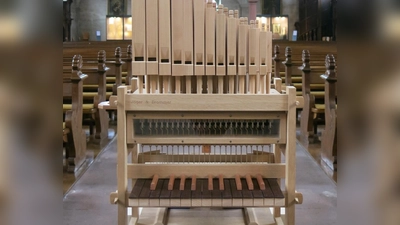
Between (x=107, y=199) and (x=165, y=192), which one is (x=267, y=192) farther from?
(x=107, y=199)

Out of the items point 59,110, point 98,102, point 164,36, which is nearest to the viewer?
point 59,110

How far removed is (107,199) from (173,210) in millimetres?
795

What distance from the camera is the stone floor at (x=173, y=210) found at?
2.84 metres

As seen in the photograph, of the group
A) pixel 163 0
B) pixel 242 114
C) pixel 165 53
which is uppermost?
pixel 163 0

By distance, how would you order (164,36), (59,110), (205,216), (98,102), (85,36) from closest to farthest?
1. (59,110)
2. (164,36)
3. (205,216)
4. (98,102)
5. (85,36)

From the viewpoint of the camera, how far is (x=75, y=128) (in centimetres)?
429

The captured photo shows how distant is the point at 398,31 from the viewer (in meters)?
0.47

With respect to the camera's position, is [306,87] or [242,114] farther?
[306,87]

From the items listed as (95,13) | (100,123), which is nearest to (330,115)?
(100,123)

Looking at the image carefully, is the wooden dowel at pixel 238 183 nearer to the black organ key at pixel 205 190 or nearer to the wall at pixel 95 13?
the black organ key at pixel 205 190

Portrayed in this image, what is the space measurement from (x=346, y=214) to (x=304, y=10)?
55.7 ft

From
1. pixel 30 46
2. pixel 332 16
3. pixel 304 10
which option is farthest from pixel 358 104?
pixel 304 10

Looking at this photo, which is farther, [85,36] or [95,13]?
[95,13]

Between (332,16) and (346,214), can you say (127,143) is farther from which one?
(332,16)
